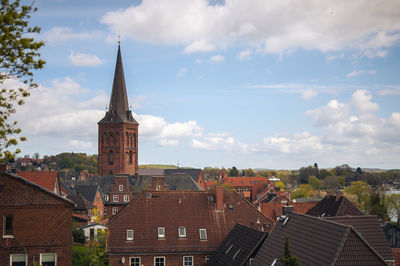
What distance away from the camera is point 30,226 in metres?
23.2

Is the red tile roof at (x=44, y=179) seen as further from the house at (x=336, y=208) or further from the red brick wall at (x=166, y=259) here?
the house at (x=336, y=208)

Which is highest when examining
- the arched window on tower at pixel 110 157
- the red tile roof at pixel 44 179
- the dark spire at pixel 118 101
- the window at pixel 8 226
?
the dark spire at pixel 118 101

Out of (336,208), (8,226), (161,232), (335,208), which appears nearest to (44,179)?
(8,226)

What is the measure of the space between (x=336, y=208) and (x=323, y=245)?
2633 cm

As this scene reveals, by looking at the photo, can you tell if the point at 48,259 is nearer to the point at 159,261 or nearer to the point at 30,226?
the point at 30,226

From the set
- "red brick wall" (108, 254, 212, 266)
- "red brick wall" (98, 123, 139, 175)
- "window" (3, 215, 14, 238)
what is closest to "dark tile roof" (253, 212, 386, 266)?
"red brick wall" (108, 254, 212, 266)

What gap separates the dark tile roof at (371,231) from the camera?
24.0 metres

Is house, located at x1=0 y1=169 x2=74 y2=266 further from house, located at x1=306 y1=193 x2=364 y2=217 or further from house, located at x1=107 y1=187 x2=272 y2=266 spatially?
house, located at x1=306 y1=193 x2=364 y2=217

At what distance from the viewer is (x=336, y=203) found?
45375mm

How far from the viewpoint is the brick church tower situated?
337ft

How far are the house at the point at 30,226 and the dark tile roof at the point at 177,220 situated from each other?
9038mm

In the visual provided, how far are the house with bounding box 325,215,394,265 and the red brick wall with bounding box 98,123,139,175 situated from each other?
81.3 meters

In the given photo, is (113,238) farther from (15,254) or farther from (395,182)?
(395,182)

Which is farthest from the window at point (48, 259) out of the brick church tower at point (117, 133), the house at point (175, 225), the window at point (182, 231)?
the brick church tower at point (117, 133)
